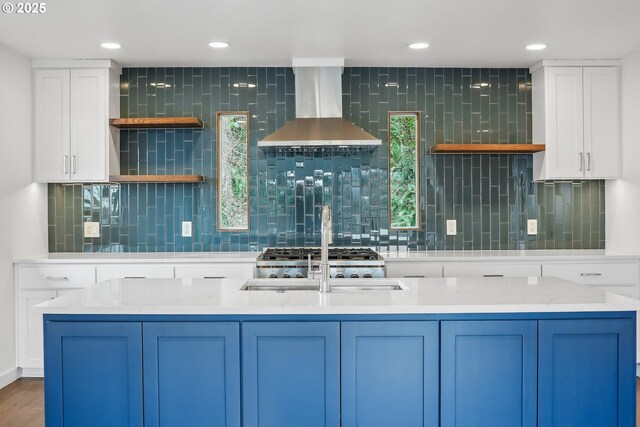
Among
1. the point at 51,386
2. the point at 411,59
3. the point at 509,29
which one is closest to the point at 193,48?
the point at 411,59

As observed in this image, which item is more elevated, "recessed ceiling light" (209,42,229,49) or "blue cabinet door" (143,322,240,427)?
"recessed ceiling light" (209,42,229,49)

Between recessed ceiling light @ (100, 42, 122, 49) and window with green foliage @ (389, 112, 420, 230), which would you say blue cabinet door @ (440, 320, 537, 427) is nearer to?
window with green foliage @ (389, 112, 420, 230)

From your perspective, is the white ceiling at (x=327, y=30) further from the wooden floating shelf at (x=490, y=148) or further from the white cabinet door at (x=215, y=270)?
the white cabinet door at (x=215, y=270)

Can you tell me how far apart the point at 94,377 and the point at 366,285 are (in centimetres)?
134

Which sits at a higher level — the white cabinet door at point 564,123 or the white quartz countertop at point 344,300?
the white cabinet door at point 564,123

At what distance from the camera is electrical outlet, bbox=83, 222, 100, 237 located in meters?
4.52

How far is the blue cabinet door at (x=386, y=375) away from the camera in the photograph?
217cm

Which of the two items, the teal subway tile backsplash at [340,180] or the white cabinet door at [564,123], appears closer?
the white cabinet door at [564,123]

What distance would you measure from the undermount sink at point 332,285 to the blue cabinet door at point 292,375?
0.49 metres

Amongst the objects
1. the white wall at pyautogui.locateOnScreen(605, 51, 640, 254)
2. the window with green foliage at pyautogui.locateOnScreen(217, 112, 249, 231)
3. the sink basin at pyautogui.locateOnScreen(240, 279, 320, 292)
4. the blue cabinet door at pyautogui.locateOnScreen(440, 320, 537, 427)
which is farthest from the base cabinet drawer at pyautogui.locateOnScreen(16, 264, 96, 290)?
the white wall at pyautogui.locateOnScreen(605, 51, 640, 254)

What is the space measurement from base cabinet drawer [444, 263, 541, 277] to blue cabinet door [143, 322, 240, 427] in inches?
90.1

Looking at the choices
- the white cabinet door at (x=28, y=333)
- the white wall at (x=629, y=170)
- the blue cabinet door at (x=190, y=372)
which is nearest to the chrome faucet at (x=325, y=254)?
the blue cabinet door at (x=190, y=372)

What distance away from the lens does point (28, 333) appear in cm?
394

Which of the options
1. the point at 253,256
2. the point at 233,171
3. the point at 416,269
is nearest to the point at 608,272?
the point at 416,269
